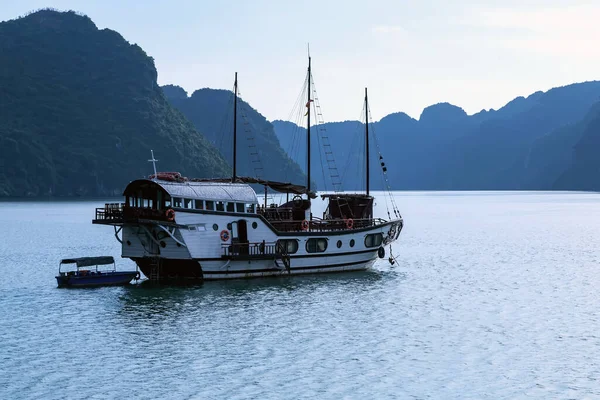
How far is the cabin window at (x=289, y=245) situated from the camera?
189ft

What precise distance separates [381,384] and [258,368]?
19.0ft

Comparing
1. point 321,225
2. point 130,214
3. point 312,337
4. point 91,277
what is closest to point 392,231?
point 321,225

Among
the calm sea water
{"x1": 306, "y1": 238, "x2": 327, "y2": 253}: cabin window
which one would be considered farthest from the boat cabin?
{"x1": 306, "y1": 238, "x2": 327, "y2": 253}: cabin window

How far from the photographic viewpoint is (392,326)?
42.0 meters

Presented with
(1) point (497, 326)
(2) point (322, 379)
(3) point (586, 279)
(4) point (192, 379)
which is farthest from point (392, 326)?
(3) point (586, 279)

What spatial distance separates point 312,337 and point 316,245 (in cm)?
2106

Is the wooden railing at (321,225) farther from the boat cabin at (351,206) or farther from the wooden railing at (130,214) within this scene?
the wooden railing at (130,214)

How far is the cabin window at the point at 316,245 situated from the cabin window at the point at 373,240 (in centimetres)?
536

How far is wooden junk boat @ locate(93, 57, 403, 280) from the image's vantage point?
52312 millimetres

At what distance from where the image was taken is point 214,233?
53750 mm

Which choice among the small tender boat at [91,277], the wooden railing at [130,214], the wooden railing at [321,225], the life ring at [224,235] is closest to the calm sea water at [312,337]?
the small tender boat at [91,277]

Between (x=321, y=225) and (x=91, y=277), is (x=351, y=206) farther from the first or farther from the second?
(x=91, y=277)

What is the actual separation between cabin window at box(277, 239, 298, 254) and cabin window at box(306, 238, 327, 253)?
1.17 metres

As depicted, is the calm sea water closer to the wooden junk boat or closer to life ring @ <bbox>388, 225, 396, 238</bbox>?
the wooden junk boat
